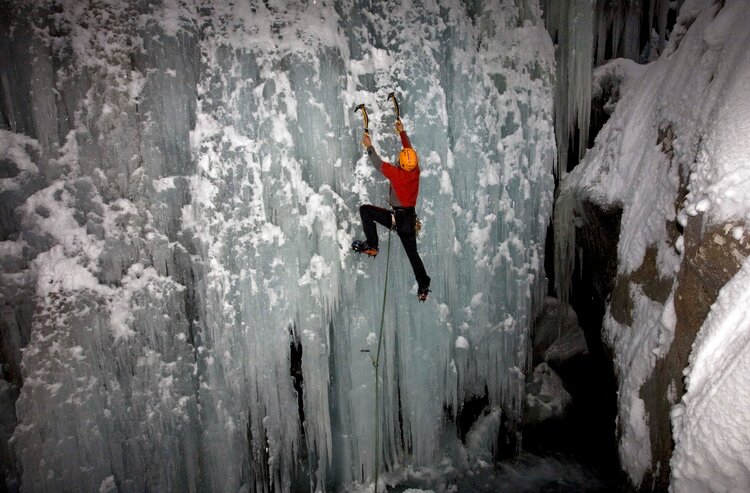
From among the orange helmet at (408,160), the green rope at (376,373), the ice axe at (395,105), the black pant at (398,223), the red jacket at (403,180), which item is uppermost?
the ice axe at (395,105)

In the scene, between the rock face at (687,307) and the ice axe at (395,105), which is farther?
the ice axe at (395,105)

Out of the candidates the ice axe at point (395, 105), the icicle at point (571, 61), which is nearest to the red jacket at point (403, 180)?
the ice axe at point (395, 105)

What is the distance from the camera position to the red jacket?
138 inches

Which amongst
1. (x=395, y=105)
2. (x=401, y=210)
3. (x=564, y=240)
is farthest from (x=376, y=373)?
(x=564, y=240)

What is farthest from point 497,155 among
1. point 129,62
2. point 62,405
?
point 62,405

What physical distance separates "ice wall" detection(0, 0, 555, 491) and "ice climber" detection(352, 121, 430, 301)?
0.18 metres

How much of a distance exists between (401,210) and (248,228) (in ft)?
4.12

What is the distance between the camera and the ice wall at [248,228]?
3.14 meters

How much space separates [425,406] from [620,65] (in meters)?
4.21

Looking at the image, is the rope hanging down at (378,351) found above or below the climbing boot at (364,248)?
below

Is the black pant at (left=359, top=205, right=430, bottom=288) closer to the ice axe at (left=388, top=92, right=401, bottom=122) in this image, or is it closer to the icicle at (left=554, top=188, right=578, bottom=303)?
the ice axe at (left=388, top=92, right=401, bottom=122)

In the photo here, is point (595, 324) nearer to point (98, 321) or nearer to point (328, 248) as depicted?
point (328, 248)

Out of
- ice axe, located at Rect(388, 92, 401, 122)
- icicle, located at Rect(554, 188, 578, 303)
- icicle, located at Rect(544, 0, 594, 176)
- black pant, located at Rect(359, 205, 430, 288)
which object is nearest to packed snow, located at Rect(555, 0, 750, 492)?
icicle, located at Rect(554, 188, 578, 303)

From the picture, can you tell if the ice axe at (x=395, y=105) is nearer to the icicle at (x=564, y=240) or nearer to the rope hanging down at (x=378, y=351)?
the rope hanging down at (x=378, y=351)
